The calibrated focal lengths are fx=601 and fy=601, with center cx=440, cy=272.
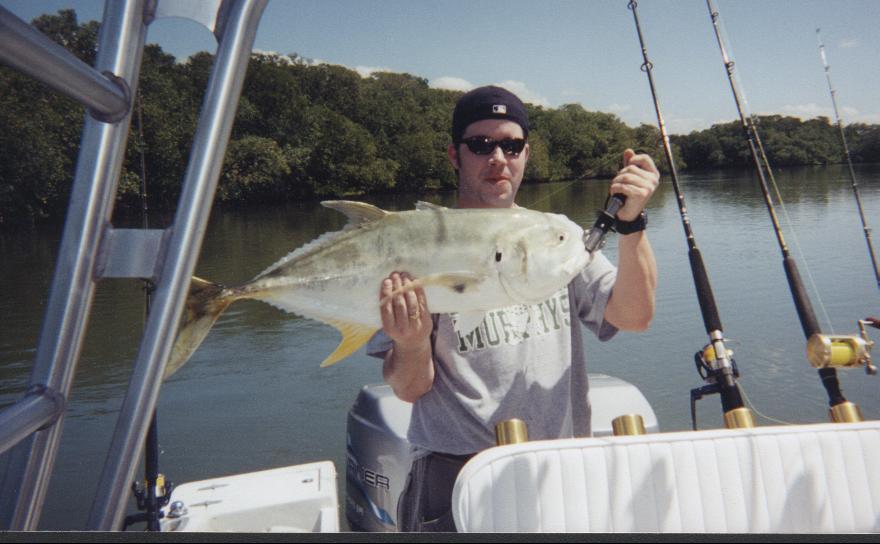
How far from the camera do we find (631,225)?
2.10 m

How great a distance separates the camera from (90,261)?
0.90 meters

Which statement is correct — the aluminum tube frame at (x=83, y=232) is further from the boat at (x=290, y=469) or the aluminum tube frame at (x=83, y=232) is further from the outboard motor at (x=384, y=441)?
the outboard motor at (x=384, y=441)

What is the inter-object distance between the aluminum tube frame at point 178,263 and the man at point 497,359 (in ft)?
3.88

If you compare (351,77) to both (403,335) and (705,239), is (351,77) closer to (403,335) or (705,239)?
(705,239)

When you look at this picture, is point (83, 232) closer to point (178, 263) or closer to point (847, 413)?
point (178, 263)

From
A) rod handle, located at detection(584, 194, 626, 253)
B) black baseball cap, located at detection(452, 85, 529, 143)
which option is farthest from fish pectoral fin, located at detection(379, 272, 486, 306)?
black baseball cap, located at detection(452, 85, 529, 143)

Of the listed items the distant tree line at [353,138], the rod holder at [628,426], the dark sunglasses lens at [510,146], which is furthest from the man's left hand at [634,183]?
the distant tree line at [353,138]

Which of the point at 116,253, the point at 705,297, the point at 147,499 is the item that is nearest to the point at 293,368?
the point at 147,499

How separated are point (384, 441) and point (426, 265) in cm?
166

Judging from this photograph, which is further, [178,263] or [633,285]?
[633,285]

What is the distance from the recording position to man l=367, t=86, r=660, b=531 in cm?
220

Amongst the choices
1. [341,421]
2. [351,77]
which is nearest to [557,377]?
[341,421]

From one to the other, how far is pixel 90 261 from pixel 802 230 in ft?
81.8

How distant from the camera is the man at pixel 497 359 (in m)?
2.20
